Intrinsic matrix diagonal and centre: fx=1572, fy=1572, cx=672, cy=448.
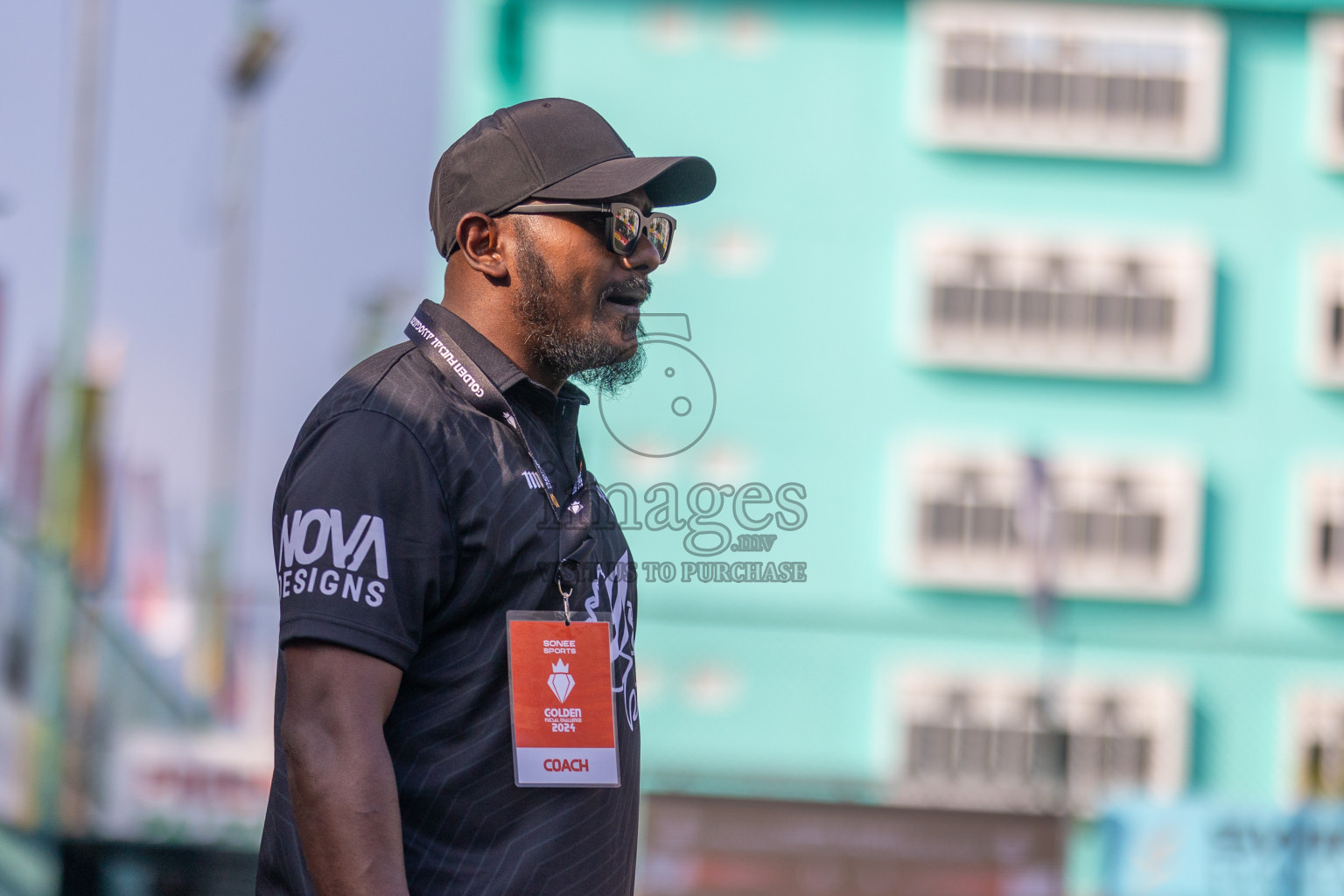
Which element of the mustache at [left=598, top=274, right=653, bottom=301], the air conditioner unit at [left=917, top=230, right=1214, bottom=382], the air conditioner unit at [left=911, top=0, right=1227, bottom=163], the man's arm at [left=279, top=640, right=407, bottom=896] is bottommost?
the man's arm at [left=279, top=640, right=407, bottom=896]

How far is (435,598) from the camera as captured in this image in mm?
1639

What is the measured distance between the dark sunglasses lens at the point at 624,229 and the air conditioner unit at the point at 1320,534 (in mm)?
15479

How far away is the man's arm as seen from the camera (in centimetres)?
157

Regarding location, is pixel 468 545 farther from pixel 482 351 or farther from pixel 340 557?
pixel 482 351

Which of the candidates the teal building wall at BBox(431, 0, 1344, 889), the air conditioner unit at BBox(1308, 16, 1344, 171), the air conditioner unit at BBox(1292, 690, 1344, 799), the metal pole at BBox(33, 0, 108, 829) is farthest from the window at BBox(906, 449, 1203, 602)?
the metal pole at BBox(33, 0, 108, 829)

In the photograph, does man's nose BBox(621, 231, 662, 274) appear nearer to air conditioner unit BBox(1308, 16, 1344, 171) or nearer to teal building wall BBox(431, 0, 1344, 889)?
teal building wall BBox(431, 0, 1344, 889)

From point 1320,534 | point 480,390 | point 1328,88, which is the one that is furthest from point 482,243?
point 1328,88

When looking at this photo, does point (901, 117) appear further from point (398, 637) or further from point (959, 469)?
point (398, 637)

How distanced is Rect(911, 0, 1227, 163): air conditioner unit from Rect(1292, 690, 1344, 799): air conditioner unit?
568 centimetres

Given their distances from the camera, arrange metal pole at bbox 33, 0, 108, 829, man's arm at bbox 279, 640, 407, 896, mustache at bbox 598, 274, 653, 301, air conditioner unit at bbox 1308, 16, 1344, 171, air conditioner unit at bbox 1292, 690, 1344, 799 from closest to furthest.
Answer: man's arm at bbox 279, 640, 407, 896 < mustache at bbox 598, 274, 653, 301 < metal pole at bbox 33, 0, 108, 829 < air conditioner unit at bbox 1292, 690, 1344, 799 < air conditioner unit at bbox 1308, 16, 1344, 171

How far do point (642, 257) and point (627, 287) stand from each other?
0.04m

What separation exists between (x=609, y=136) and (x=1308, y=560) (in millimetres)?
15594

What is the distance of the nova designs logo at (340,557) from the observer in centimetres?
159

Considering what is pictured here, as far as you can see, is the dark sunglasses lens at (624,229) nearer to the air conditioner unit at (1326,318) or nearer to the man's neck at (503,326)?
the man's neck at (503,326)
